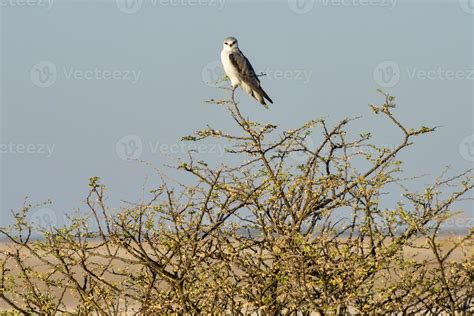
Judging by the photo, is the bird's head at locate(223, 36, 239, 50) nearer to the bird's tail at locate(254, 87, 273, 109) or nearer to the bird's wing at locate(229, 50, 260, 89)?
the bird's wing at locate(229, 50, 260, 89)

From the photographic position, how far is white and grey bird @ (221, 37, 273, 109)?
1139cm

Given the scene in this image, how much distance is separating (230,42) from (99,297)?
7.27m

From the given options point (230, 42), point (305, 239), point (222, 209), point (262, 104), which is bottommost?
point (305, 239)

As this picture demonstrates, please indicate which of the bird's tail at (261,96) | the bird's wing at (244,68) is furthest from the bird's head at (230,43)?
the bird's tail at (261,96)

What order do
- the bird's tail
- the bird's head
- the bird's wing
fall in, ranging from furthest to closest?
1. the bird's head
2. the bird's wing
3. the bird's tail

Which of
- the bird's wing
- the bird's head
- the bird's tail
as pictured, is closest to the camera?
the bird's tail

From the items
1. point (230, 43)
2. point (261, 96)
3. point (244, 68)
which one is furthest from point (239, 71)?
point (230, 43)

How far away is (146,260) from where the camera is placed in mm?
5672

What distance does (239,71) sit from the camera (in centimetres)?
1195

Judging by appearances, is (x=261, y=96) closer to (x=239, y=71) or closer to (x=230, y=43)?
(x=239, y=71)

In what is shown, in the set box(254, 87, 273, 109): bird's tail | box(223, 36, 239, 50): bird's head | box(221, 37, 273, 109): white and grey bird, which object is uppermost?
box(223, 36, 239, 50): bird's head

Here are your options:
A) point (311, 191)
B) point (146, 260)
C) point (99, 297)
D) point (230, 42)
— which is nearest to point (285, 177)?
point (311, 191)

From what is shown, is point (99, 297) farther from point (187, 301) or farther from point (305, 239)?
point (305, 239)

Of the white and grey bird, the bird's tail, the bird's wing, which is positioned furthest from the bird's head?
the bird's tail
